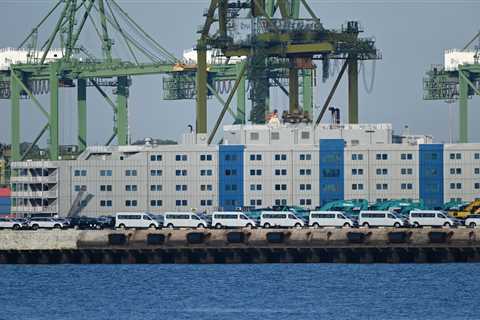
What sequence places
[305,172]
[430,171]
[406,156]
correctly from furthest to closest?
1. [305,172]
2. [430,171]
3. [406,156]

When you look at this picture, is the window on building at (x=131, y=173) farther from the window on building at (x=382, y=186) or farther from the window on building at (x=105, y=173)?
the window on building at (x=382, y=186)

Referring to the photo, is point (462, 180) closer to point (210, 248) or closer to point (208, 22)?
point (208, 22)

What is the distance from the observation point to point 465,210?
163 m

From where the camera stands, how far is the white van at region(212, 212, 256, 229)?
145200 mm

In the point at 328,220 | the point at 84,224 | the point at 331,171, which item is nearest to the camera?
the point at 328,220

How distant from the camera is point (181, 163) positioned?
584ft

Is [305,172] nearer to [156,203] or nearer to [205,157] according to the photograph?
[205,157]

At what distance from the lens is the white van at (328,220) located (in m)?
144

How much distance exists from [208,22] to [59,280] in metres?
61.6

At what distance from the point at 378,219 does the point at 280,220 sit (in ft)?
25.3

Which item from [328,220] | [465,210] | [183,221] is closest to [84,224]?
[183,221]

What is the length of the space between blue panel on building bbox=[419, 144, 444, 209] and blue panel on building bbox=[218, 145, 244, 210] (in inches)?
680

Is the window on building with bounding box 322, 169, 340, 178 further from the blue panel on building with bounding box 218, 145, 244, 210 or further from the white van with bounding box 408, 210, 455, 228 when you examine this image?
the white van with bounding box 408, 210, 455, 228

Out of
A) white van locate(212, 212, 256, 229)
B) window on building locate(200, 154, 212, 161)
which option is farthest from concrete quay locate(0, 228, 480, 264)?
window on building locate(200, 154, 212, 161)
